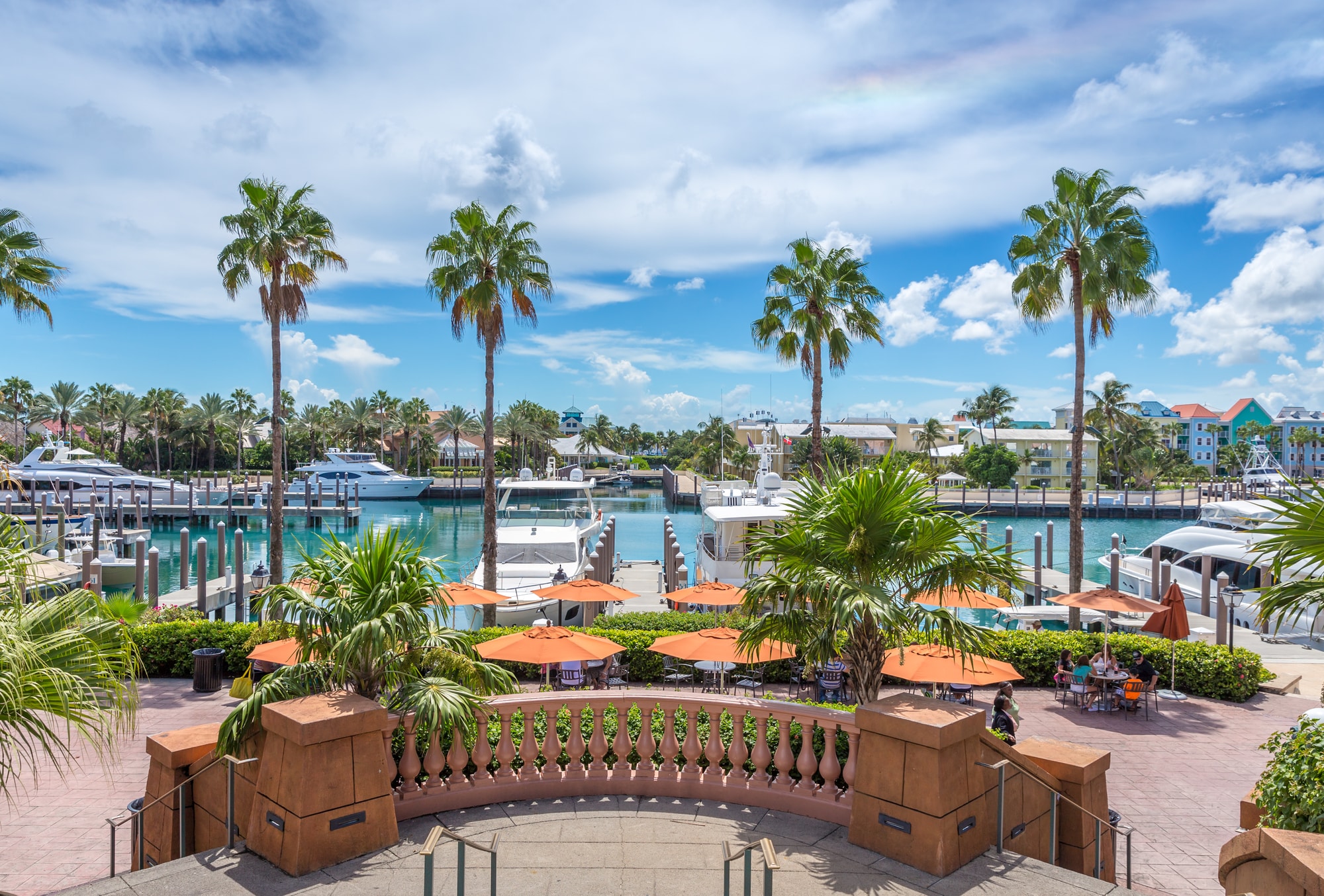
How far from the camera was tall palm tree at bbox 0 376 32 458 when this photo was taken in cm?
8300

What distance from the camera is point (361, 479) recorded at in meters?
81.2

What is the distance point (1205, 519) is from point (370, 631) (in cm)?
4671

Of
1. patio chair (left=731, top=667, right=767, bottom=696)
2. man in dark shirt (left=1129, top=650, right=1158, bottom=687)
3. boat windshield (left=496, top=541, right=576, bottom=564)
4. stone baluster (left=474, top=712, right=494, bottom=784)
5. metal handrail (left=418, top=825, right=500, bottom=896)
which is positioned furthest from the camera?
boat windshield (left=496, top=541, right=576, bottom=564)

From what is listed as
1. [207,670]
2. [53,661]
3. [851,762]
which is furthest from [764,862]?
[207,670]

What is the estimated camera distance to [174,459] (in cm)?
9675

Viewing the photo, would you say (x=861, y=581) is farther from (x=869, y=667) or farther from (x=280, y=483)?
(x=280, y=483)

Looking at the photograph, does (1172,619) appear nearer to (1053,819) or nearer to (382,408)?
(1053,819)

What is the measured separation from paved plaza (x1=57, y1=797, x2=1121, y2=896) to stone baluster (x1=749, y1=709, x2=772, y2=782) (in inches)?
15.9

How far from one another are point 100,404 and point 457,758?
100314 millimetres

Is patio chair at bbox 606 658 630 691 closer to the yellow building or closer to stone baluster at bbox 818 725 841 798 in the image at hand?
stone baluster at bbox 818 725 841 798

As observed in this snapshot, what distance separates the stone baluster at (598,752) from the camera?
7609mm

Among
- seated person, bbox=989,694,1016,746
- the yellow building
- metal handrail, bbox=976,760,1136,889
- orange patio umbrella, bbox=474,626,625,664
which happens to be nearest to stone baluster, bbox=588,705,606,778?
orange patio umbrella, bbox=474,626,625,664

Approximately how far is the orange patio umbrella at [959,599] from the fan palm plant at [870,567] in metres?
0.13

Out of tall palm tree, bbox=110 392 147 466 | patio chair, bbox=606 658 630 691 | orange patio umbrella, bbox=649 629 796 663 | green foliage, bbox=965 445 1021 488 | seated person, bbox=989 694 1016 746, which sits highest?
tall palm tree, bbox=110 392 147 466
